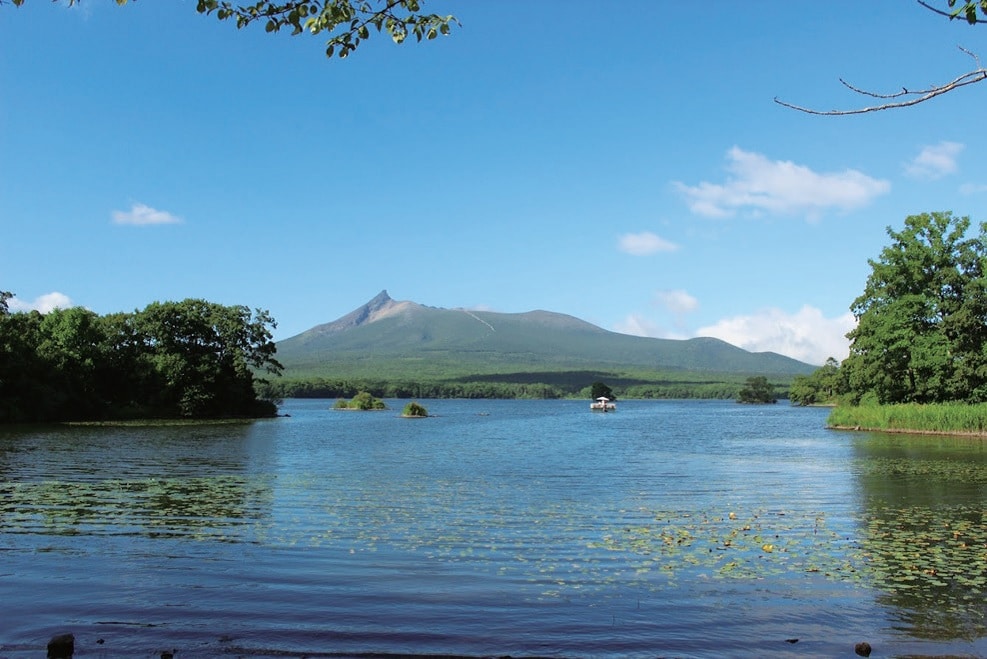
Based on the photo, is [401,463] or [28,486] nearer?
[28,486]

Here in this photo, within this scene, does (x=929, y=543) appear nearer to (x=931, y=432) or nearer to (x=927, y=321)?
(x=931, y=432)

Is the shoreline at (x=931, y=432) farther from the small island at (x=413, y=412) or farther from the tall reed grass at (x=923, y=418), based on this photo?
the small island at (x=413, y=412)

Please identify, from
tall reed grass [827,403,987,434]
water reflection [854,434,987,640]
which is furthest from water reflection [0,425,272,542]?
tall reed grass [827,403,987,434]

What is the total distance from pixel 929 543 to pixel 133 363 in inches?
3586

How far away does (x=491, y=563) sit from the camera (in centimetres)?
1492

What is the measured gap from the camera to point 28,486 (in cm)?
2636

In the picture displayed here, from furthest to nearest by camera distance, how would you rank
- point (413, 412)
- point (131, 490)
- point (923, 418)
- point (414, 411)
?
point (414, 411) → point (413, 412) → point (923, 418) → point (131, 490)

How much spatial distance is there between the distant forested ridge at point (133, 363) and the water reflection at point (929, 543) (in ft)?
245

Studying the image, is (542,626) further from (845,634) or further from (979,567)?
(979,567)

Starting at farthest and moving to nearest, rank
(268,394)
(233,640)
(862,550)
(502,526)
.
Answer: (268,394) < (502,526) < (862,550) < (233,640)

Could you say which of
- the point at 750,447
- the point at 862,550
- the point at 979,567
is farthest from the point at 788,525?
the point at 750,447

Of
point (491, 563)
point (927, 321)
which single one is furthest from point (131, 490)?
point (927, 321)

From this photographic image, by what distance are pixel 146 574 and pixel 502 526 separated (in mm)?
8750

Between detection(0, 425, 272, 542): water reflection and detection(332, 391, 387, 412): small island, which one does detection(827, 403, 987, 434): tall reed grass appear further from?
detection(332, 391, 387, 412): small island
